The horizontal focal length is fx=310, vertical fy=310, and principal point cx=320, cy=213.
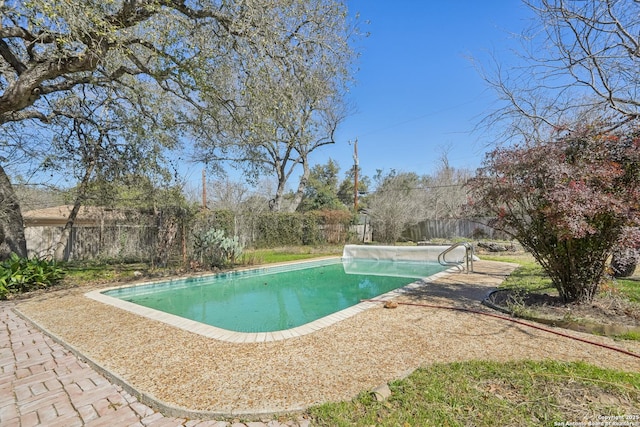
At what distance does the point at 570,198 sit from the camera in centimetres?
430

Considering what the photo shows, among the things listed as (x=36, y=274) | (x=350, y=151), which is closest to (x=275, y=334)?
(x=36, y=274)

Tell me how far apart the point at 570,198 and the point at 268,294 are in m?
6.93

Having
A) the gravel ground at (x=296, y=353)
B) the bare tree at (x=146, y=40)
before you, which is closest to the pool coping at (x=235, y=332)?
the gravel ground at (x=296, y=353)

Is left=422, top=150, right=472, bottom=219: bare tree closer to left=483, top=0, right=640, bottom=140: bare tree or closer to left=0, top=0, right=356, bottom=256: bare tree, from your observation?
left=483, top=0, right=640, bottom=140: bare tree

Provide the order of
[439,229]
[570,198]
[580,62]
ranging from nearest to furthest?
[570,198] < [580,62] < [439,229]

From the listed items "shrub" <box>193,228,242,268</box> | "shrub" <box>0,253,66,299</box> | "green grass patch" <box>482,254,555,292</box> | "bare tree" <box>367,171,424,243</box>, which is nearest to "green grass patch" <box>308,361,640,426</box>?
"green grass patch" <box>482,254,555,292</box>

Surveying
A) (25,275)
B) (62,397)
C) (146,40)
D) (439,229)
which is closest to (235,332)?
(62,397)

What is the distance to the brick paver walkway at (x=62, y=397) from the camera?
7.99 feet

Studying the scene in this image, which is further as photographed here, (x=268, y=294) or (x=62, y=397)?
(x=268, y=294)

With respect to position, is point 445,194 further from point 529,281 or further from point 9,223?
point 9,223

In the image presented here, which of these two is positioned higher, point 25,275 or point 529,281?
point 25,275

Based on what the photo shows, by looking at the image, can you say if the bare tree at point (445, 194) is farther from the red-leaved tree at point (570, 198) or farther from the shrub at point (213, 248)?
the red-leaved tree at point (570, 198)

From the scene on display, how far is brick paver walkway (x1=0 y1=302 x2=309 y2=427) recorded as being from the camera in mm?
2435

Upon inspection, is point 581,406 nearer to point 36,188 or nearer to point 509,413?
point 509,413
